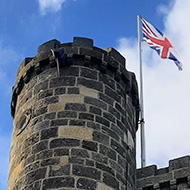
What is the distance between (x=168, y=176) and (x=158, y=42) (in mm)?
6233

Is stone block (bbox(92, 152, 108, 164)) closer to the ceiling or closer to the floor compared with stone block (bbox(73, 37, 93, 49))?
closer to the floor

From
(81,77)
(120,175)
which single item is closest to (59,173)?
(120,175)

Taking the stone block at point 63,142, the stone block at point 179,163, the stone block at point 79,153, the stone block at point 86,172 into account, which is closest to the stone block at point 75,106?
the stone block at point 63,142

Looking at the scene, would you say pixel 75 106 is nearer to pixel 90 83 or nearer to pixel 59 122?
pixel 59 122

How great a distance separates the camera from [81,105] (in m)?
11.9

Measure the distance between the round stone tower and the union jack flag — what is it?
3.50m

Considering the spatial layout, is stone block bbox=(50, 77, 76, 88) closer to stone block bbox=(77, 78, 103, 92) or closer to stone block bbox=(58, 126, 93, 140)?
stone block bbox=(77, 78, 103, 92)

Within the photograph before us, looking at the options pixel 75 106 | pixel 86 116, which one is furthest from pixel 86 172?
pixel 75 106

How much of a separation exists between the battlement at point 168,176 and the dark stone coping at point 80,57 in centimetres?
187

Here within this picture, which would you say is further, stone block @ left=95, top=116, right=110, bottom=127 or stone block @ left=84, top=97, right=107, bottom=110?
stone block @ left=84, top=97, right=107, bottom=110

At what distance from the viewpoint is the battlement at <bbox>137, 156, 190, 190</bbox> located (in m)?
11.8

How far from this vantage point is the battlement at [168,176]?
11.8 m

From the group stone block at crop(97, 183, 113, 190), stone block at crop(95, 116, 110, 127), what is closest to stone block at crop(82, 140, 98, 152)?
stone block at crop(95, 116, 110, 127)

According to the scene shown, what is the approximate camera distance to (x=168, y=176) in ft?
39.6
